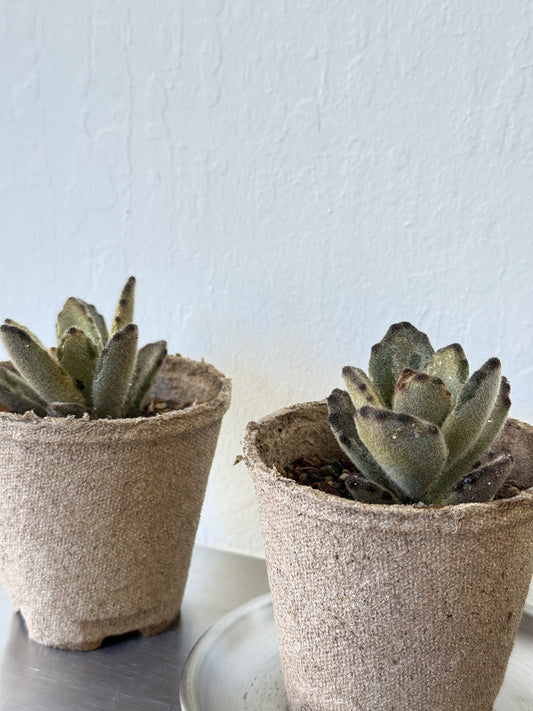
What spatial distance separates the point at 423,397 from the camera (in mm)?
430

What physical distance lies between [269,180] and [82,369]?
0.22m

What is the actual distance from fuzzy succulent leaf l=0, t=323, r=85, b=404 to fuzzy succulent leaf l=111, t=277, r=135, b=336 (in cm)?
6

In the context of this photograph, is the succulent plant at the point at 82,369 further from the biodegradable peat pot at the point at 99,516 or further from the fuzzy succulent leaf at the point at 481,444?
the fuzzy succulent leaf at the point at 481,444

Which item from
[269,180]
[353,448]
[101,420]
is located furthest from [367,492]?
[269,180]

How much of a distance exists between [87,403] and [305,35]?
323 mm

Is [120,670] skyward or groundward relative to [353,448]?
groundward

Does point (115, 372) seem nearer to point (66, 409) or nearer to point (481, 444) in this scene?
point (66, 409)

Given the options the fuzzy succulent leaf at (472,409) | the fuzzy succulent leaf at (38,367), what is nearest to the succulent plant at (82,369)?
the fuzzy succulent leaf at (38,367)

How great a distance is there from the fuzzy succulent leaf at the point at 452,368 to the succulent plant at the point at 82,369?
21cm

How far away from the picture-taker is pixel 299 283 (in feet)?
2.19

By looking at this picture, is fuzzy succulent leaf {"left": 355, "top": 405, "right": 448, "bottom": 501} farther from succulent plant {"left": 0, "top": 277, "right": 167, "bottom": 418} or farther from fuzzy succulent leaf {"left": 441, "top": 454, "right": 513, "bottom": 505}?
succulent plant {"left": 0, "top": 277, "right": 167, "bottom": 418}

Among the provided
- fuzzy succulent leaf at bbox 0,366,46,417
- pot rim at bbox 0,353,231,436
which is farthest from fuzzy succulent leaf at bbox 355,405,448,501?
fuzzy succulent leaf at bbox 0,366,46,417

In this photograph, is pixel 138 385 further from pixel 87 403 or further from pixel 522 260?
pixel 522 260

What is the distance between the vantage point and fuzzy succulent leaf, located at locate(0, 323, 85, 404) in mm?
543
